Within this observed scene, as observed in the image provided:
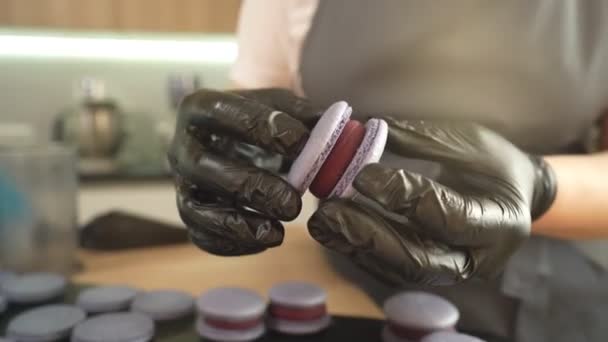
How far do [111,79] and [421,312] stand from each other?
1.13 meters

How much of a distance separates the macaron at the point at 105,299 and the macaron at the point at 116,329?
28 millimetres

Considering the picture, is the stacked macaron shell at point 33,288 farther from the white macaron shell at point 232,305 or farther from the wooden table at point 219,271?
the white macaron shell at point 232,305

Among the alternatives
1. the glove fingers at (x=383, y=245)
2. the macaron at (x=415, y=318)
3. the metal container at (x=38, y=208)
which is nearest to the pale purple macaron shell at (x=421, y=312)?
the macaron at (x=415, y=318)

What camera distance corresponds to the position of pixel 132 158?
126 centimetres

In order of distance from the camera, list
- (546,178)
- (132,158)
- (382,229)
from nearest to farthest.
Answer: (382,229)
(546,178)
(132,158)

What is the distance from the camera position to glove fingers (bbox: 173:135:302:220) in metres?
0.35

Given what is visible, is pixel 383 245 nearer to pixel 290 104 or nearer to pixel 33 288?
pixel 290 104

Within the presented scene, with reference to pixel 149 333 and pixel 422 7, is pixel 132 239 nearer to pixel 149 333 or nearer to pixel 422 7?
pixel 149 333

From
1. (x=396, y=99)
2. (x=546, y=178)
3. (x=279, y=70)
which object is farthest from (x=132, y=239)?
(x=546, y=178)

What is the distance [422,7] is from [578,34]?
14 centimetres

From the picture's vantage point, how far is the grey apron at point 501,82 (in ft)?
1.62

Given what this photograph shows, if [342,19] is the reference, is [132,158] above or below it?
below

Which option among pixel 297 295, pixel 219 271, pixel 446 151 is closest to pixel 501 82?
pixel 446 151

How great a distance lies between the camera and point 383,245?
0.32 metres
